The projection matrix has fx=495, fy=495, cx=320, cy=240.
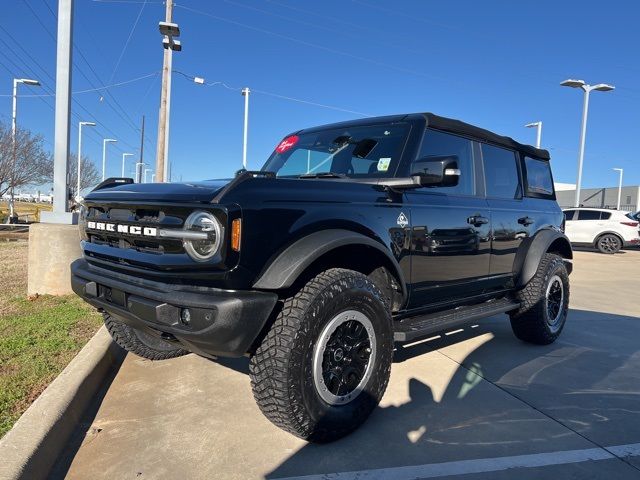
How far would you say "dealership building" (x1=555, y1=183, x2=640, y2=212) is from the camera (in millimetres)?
42625

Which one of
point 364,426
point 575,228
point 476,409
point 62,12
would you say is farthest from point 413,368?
point 575,228

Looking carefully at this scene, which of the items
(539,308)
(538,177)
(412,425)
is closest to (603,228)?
(538,177)

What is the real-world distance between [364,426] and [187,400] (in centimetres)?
124

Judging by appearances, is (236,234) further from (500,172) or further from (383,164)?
(500,172)

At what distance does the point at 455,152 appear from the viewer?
412 centimetres

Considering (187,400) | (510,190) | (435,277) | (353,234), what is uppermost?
(510,190)

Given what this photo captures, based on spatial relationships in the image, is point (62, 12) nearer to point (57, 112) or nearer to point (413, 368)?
point (57, 112)

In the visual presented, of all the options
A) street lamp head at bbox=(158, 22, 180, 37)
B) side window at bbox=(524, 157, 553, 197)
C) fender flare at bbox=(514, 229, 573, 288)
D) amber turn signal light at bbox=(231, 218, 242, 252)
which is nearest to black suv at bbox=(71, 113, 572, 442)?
amber turn signal light at bbox=(231, 218, 242, 252)

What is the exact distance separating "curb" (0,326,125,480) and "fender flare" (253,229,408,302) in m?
1.34

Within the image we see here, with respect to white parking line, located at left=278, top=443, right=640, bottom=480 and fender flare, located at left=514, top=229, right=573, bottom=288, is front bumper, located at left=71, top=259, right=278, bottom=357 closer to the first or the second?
white parking line, located at left=278, top=443, right=640, bottom=480

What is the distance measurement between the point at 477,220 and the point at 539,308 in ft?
4.59

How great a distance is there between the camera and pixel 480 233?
412 centimetres

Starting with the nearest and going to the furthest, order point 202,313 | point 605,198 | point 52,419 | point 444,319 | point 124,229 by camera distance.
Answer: point 202,313 → point 52,419 → point 124,229 → point 444,319 → point 605,198

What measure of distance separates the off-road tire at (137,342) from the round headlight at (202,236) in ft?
4.44
